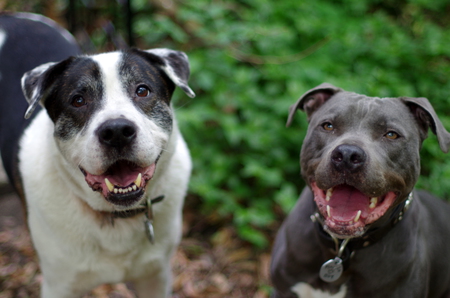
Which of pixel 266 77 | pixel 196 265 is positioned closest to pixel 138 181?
pixel 196 265

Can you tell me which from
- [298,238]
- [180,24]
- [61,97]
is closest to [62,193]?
[61,97]

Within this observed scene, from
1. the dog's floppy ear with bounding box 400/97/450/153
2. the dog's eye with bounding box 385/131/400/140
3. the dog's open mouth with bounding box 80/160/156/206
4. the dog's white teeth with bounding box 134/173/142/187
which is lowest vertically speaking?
the dog's open mouth with bounding box 80/160/156/206

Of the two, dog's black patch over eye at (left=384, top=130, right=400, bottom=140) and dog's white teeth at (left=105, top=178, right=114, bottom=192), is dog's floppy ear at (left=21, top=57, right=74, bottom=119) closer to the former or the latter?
dog's white teeth at (left=105, top=178, right=114, bottom=192)

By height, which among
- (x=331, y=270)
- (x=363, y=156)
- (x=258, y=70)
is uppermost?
(x=363, y=156)

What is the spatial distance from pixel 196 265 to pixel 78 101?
2.03m

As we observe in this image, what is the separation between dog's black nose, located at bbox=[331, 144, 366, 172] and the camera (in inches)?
80.3

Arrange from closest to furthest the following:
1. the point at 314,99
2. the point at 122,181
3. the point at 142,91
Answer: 1. the point at 122,181
2. the point at 142,91
3. the point at 314,99

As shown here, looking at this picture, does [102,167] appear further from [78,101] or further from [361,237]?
[361,237]

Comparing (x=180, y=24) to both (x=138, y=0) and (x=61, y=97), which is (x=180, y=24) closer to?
(x=138, y=0)

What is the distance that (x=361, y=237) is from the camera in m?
2.31

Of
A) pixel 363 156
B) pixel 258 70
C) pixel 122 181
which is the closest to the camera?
pixel 363 156

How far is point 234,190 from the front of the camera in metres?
4.17

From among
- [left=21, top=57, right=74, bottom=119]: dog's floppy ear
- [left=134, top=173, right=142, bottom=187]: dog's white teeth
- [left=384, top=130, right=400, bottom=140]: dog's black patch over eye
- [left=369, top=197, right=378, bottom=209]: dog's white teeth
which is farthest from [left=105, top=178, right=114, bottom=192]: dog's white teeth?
[left=384, top=130, right=400, bottom=140]: dog's black patch over eye

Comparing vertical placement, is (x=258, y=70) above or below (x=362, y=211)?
below
